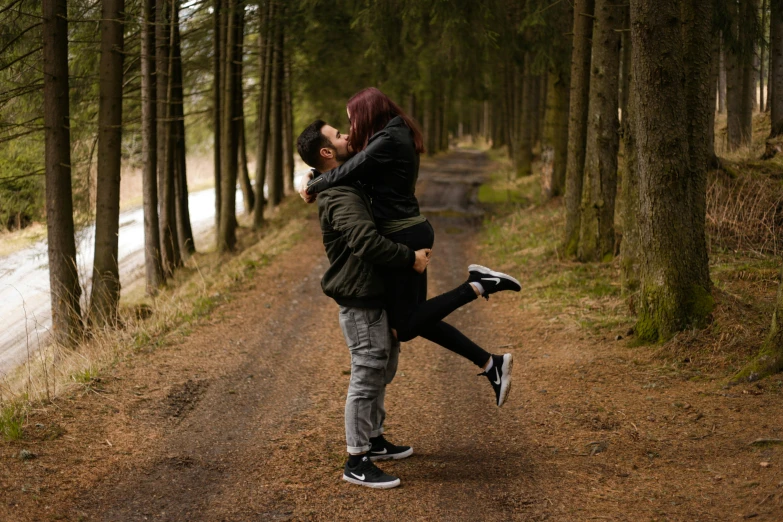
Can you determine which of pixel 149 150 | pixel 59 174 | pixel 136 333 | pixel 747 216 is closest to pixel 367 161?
pixel 136 333

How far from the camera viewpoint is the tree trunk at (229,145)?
16625mm

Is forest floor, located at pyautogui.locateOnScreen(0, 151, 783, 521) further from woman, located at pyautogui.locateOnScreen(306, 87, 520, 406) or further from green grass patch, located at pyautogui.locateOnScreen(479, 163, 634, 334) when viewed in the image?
woman, located at pyautogui.locateOnScreen(306, 87, 520, 406)

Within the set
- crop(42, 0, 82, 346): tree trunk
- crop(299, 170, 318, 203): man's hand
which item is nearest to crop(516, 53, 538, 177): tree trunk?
crop(42, 0, 82, 346): tree trunk

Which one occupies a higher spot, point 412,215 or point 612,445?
point 412,215

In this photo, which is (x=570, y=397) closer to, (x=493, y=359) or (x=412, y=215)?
(x=493, y=359)

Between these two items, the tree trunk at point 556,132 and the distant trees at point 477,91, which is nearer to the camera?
the distant trees at point 477,91

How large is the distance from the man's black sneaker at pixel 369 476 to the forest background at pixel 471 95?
9.57 ft

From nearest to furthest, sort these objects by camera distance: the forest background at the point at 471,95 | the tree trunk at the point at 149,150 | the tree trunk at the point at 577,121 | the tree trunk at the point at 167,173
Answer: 1. the forest background at the point at 471,95
2. the tree trunk at the point at 577,121
3. the tree trunk at the point at 149,150
4. the tree trunk at the point at 167,173

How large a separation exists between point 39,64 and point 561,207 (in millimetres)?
10692

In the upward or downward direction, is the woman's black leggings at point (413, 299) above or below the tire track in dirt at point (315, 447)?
above

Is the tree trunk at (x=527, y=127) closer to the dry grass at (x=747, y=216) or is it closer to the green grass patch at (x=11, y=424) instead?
the dry grass at (x=747, y=216)

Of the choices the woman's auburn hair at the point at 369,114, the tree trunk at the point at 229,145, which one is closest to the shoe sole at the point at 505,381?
the woman's auburn hair at the point at 369,114

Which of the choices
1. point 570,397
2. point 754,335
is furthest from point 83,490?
point 754,335

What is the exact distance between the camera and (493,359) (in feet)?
14.8
